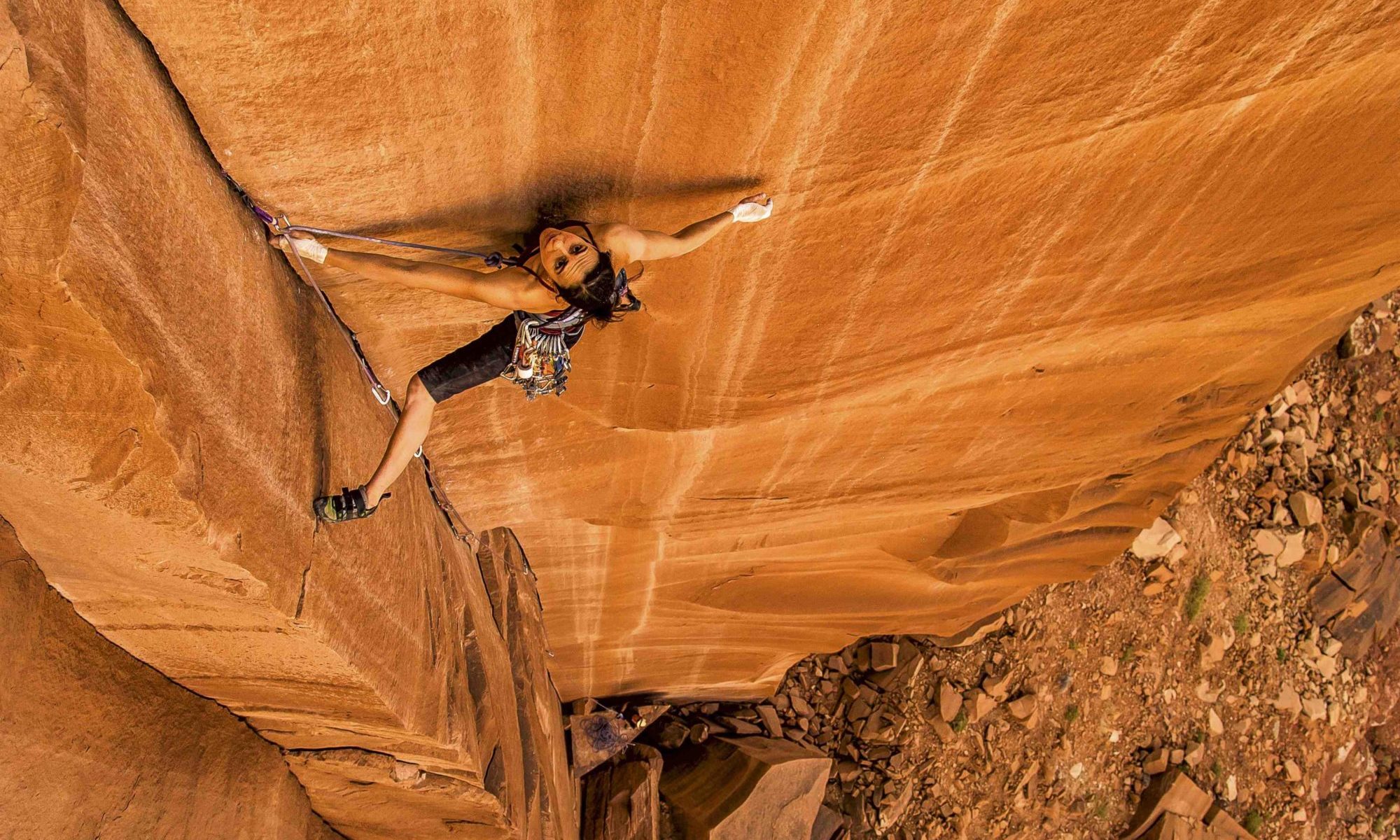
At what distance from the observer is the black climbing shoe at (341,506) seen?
3160 millimetres

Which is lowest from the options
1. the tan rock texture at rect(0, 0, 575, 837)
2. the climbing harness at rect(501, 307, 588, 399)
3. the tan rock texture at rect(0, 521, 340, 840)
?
Result: the tan rock texture at rect(0, 521, 340, 840)

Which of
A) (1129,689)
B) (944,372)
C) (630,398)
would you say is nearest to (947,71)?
(944,372)

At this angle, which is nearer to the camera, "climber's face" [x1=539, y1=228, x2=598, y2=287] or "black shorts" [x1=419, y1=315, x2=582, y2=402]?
"climber's face" [x1=539, y1=228, x2=598, y2=287]

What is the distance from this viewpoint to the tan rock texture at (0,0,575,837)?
208cm

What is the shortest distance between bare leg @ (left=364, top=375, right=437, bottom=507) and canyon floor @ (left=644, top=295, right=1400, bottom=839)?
589 centimetres

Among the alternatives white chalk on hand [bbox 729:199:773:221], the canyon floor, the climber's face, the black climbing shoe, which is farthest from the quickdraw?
the canyon floor

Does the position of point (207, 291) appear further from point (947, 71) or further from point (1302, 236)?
point (1302, 236)

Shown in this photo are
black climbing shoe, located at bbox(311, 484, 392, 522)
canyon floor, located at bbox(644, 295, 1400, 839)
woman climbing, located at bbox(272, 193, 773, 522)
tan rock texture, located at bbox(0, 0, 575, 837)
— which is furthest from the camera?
canyon floor, located at bbox(644, 295, 1400, 839)

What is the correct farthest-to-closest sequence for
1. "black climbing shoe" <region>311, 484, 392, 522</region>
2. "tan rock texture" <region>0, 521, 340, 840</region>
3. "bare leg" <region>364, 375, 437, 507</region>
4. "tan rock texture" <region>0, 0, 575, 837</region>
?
1. "bare leg" <region>364, 375, 437, 507</region>
2. "black climbing shoe" <region>311, 484, 392, 522</region>
3. "tan rock texture" <region>0, 521, 340, 840</region>
4. "tan rock texture" <region>0, 0, 575, 837</region>

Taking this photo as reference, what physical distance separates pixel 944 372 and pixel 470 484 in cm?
266

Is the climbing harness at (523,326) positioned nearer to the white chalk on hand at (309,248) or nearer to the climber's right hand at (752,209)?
the white chalk on hand at (309,248)

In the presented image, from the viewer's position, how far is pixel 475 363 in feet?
11.0

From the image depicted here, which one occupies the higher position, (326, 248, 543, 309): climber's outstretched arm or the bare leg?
(326, 248, 543, 309): climber's outstretched arm

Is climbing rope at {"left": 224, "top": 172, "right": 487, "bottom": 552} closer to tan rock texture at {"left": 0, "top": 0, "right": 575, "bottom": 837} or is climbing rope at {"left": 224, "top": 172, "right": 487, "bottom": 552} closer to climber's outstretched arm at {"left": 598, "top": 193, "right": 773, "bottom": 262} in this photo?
tan rock texture at {"left": 0, "top": 0, "right": 575, "bottom": 837}
